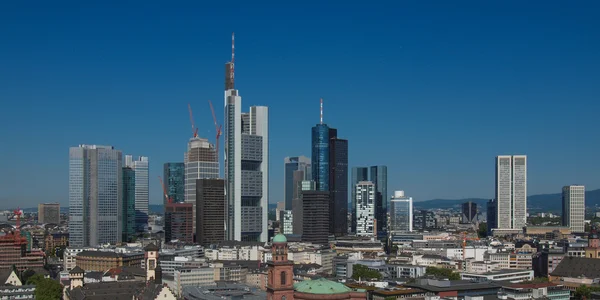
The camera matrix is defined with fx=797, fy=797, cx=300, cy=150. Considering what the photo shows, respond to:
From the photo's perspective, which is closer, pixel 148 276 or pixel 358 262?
pixel 148 276

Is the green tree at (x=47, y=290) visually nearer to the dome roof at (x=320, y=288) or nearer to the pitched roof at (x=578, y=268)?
the dome roof at (x=320, y=288)

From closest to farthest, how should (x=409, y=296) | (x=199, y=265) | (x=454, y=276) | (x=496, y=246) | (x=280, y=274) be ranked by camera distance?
1. (x=280, y=274)
2. (x=409, y=296)
3. (x=454, y=276)
4. (x=199, y=265)
5. (x=496, y=246)

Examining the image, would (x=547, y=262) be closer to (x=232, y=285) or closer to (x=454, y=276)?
(x=454, y=276)

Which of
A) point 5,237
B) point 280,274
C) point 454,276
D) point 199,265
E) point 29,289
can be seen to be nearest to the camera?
point 280,274

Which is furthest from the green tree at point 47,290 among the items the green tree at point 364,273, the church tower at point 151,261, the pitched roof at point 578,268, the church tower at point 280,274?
the pitched roof at point 578,268

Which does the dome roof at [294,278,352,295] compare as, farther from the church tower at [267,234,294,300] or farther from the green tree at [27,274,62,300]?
the green tree at [27,274,62,300]

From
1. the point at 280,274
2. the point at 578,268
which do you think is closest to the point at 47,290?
the point at 280,274

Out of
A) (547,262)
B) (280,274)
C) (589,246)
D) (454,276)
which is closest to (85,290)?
(280,274)

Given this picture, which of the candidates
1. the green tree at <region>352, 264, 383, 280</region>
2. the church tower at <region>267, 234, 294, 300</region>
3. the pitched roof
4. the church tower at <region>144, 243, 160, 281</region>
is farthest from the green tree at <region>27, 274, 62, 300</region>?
the pitched roof
